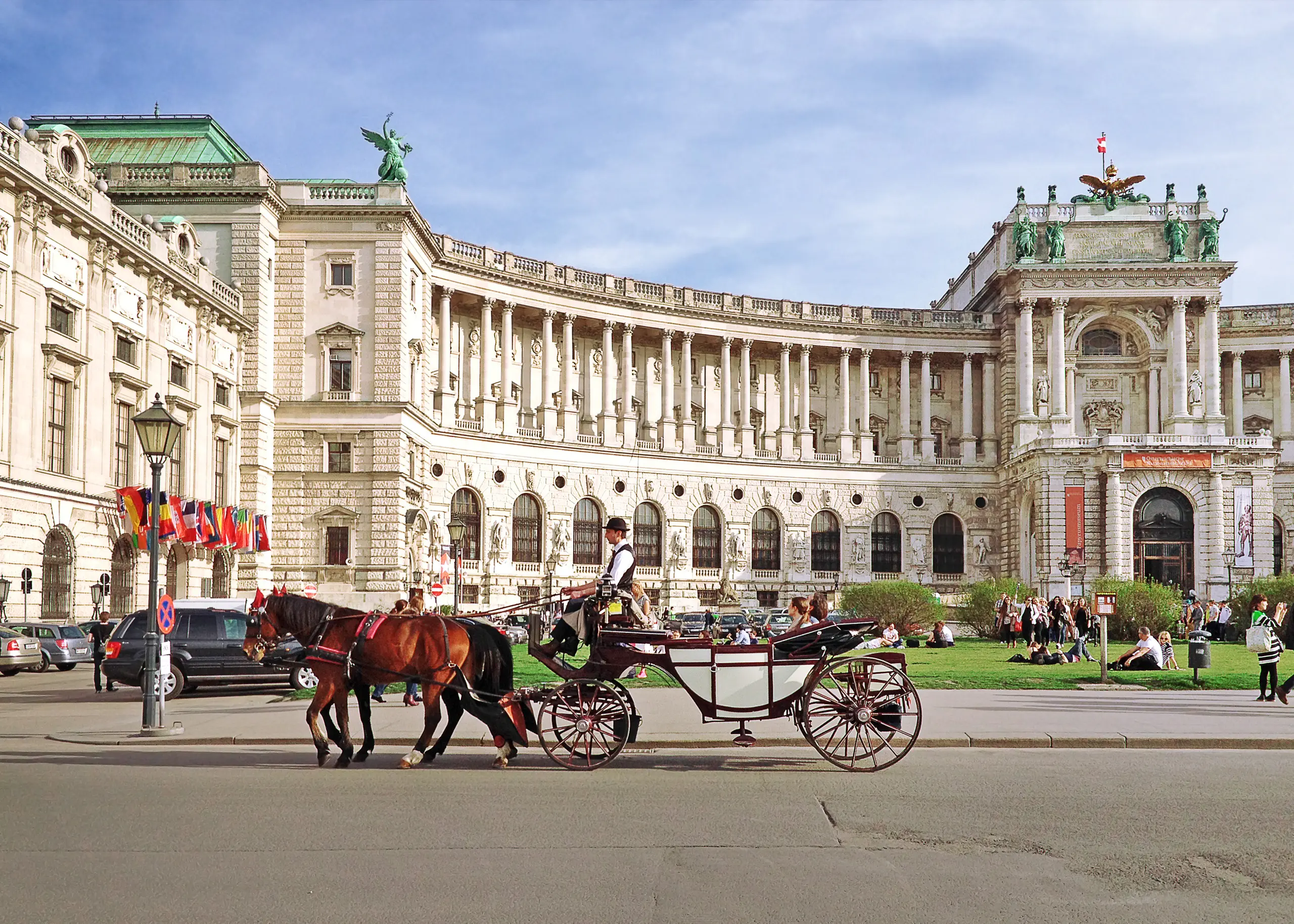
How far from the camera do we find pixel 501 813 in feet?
41.9

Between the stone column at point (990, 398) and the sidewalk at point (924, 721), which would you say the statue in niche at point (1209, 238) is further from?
the sidewalk at point (924, 721)

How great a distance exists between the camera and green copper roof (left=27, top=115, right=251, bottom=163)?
207 ft

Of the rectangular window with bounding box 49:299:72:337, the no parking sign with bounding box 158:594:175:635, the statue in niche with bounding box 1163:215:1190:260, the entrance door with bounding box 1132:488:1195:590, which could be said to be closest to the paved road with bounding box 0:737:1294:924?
the no parking sign with bounding box 158:594:175:635

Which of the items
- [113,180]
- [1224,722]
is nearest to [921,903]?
[1224,722]

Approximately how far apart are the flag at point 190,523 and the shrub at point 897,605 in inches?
1050

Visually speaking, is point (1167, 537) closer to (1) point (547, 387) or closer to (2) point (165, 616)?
(1) point (547, 387)

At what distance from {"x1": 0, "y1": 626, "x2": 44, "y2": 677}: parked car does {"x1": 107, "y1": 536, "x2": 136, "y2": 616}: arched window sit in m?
8.93

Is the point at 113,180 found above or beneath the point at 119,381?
above

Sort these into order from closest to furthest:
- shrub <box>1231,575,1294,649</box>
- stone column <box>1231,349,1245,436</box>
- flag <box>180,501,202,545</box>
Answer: flag <box>180,501,202,545</box>
shrub <box>1231,575,1294,649</box>
stone column <box>1231,349,1245,436</box>

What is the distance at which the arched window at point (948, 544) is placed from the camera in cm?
8744

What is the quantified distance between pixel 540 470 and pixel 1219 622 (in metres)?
37.2

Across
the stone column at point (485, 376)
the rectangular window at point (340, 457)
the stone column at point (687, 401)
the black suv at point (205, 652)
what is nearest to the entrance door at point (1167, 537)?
the stone column at point (687, 401)

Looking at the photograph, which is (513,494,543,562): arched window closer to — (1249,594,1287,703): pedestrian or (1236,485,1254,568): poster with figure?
(1236,485,1254,568): poster with figure

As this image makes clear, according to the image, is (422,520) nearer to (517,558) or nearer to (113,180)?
(517,558)
